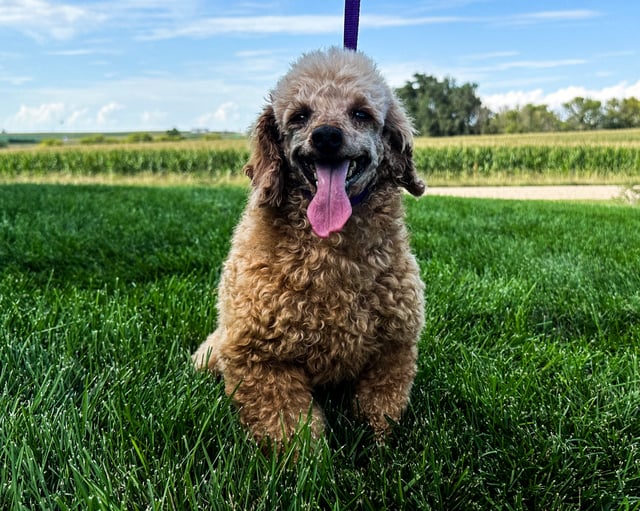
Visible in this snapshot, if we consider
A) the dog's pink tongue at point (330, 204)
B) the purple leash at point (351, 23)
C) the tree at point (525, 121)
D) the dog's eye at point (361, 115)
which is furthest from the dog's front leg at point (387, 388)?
the tree at point (525, 121)

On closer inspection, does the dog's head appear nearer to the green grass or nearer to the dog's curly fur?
the dog's curly fur

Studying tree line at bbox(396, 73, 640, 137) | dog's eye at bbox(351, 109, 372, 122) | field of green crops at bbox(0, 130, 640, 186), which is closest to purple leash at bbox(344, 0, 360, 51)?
dog's eye at bbox(351, 109, 372, 122)

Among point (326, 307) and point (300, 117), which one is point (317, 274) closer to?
point (326, 307)

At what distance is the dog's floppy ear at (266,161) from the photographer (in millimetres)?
2344

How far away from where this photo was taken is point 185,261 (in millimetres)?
4992

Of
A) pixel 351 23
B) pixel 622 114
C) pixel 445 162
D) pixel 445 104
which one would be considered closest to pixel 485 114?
pixel 445 104

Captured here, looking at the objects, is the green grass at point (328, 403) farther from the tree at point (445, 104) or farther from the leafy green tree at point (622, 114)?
the leafy green tree at point (622, 114)

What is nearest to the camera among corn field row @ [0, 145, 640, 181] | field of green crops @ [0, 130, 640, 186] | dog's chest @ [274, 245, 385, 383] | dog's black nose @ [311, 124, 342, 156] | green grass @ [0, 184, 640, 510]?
green grass @ [0, 184, 640, 510]

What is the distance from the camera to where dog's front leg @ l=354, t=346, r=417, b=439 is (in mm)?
2479

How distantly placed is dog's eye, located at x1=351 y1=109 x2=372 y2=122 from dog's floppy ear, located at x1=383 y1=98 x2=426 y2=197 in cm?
17

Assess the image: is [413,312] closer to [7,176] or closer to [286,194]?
[286,194]

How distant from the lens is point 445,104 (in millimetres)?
44750

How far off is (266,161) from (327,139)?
0.41 m

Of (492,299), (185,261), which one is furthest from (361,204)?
(185,261)
